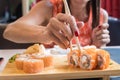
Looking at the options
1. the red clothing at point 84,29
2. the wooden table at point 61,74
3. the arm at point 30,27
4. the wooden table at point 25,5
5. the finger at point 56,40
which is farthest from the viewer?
the wooden table at point 25,5

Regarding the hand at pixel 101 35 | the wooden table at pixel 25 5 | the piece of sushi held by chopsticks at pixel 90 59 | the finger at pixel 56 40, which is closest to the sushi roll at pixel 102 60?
the piece of sushi held by chopsticks at pixel 90 59

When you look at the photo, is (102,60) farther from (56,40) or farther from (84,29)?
(84,29)

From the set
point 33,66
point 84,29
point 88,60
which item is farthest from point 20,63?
point 84,29

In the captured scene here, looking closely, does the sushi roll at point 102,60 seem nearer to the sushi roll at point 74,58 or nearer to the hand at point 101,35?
the sushi roll at point 74,58

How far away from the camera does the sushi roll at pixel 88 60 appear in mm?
606

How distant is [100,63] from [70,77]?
91 mm

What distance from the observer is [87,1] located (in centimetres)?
114

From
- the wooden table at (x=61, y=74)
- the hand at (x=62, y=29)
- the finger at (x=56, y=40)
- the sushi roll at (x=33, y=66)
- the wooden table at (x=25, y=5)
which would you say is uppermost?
the wooden table at (x=25, y=5)

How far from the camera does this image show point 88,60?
61 centimetres

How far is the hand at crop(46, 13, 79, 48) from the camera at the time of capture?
0.62m

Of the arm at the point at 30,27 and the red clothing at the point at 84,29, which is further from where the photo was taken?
the red clothing at the point at 84,29

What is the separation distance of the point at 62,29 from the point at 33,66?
4.7 inches

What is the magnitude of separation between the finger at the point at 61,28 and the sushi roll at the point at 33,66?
3.7 inches

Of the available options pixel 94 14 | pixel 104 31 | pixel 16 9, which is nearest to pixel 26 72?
pixel 104 31
